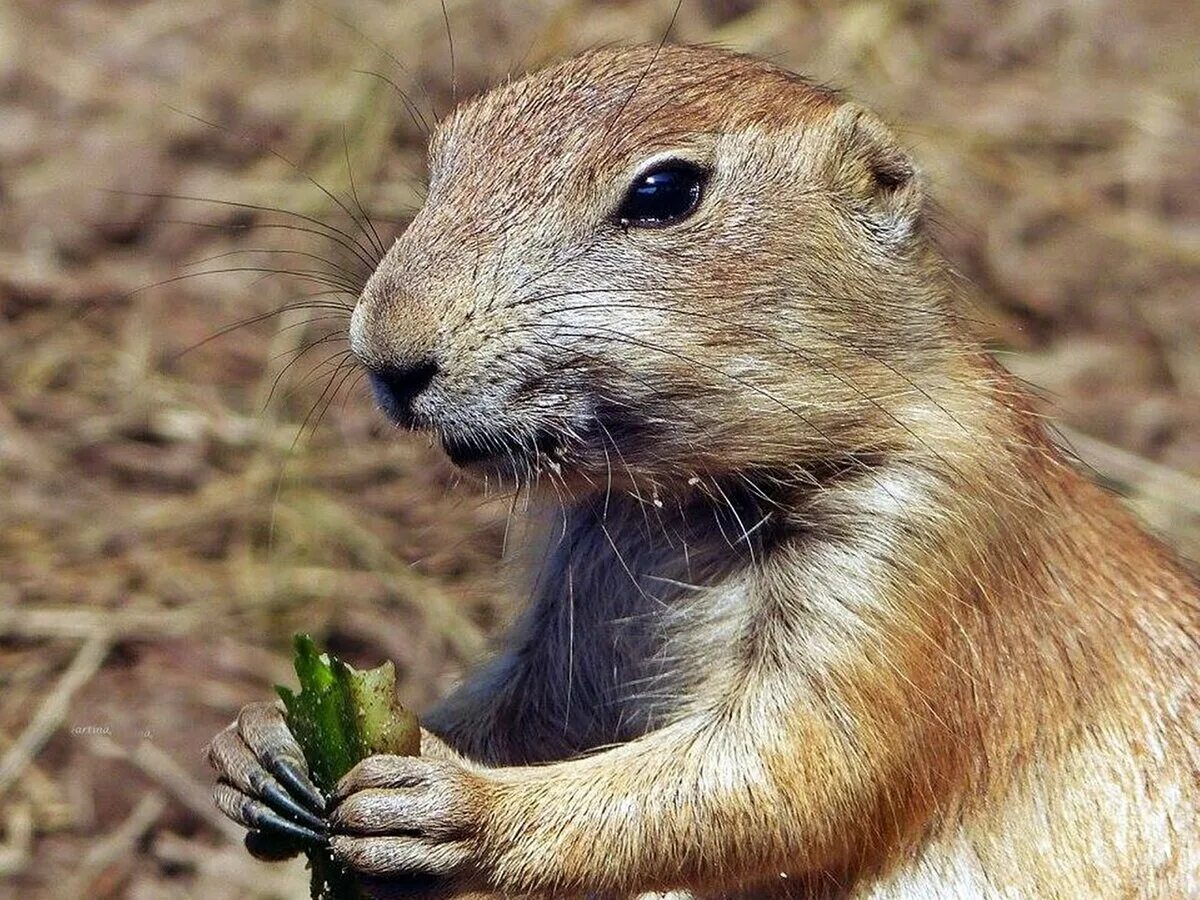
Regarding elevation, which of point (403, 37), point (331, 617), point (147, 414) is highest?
point (403, 37)

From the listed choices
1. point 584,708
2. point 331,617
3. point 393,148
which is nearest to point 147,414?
point 331,617

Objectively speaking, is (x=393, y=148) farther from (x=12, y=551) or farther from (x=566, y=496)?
(x=566, y=496)

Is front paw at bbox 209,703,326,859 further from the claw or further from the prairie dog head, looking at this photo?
the prairie dog head

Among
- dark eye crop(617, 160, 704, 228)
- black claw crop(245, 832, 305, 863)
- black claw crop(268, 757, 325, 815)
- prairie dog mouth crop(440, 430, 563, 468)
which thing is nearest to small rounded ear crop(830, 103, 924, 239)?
dark eye crop(617, 160, 704, 228)

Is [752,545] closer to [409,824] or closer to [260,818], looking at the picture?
[409,824]

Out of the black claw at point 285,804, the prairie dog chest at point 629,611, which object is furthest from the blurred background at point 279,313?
the black claw at point 285,804

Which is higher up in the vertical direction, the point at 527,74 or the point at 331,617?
the point at 527,74

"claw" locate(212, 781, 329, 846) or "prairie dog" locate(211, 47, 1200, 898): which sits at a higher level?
"prairie dog" locate(211, 47, 1200, 898)

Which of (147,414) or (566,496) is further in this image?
(147,414)
